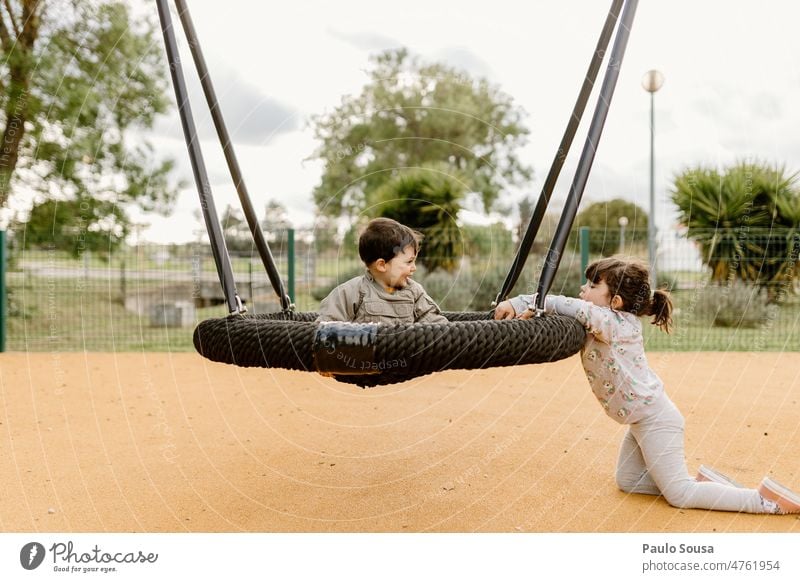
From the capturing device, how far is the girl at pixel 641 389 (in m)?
2.37

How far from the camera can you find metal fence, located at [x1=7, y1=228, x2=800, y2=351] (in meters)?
7.84

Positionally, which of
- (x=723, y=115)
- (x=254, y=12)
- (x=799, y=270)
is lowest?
(x=799, y=270)

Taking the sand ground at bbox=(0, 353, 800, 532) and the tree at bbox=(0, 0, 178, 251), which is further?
the tree at bbox=(0, 0, 178, 251)

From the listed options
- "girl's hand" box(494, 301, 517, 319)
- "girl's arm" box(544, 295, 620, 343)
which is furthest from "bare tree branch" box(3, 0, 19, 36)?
"girl's arm" box(544, 295, 620, 343)

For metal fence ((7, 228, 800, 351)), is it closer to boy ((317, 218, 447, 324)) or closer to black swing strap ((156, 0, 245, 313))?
boy ((317, 218, 447, 324))

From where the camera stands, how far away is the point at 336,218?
31.5ft

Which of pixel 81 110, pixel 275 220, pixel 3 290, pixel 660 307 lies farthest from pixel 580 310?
pixel 81 110

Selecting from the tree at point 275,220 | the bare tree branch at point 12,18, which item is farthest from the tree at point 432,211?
the bare tree branch at point 12,18

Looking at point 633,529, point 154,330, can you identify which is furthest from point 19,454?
point 154,330

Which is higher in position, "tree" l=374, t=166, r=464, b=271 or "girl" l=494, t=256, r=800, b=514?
"tree" l=374, t=166, r=464, b=271

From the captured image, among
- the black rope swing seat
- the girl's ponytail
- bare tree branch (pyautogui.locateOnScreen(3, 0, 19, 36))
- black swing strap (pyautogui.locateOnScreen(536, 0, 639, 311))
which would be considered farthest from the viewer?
bare tree branch (pyautogui.locateOnScreen(3, 0, 19, 36))

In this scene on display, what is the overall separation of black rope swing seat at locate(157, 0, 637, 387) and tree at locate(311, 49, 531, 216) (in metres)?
5.45
